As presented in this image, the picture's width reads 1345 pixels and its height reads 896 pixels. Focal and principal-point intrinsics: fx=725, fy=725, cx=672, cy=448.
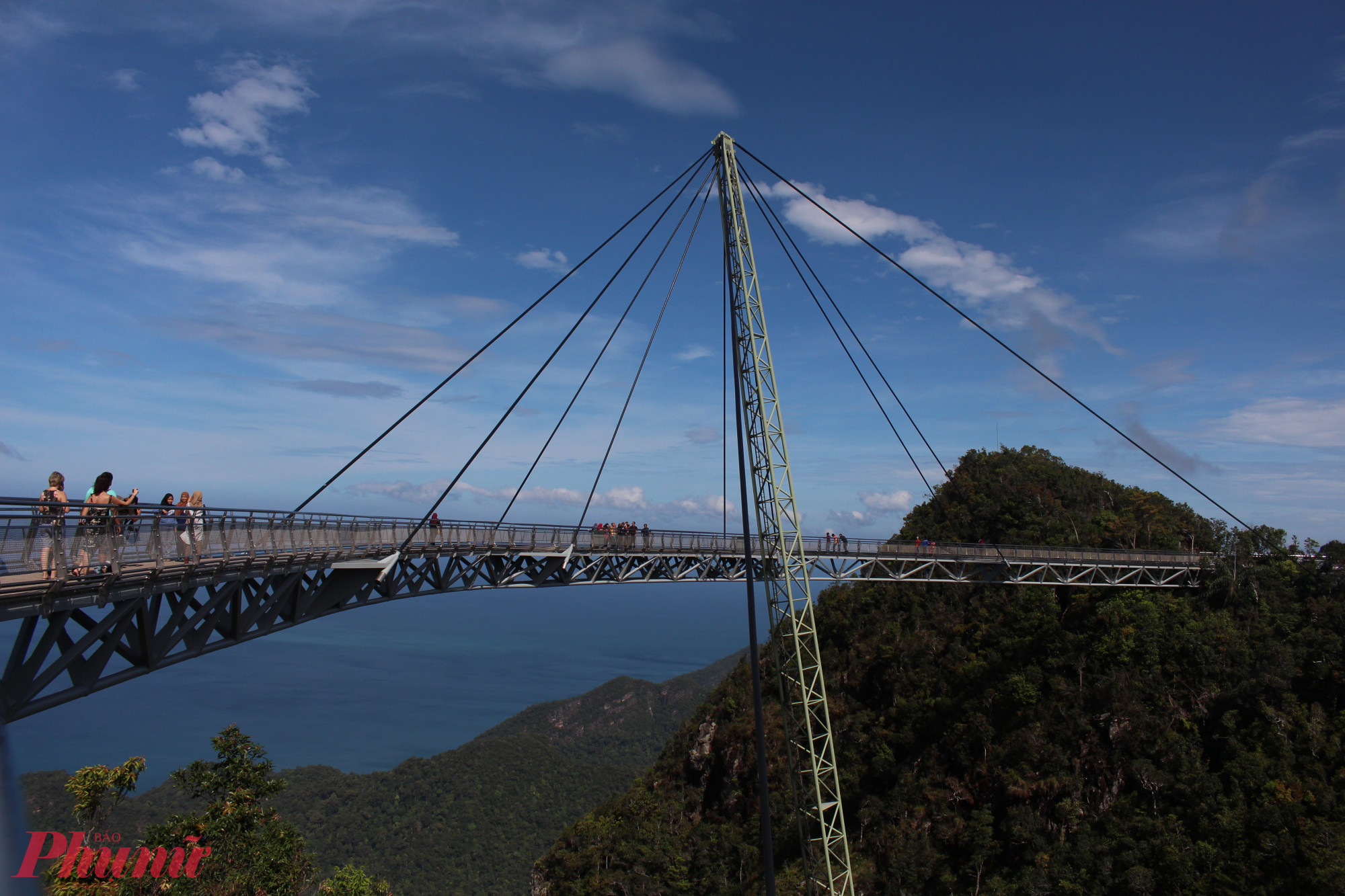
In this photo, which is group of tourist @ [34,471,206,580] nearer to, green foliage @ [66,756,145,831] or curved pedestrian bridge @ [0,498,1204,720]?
curved pedestrian bridge @ [0,498,1204,720]

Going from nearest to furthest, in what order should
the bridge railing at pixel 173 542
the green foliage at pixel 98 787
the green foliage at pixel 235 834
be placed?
the bridge railing at pixel 173 542 → the green foliage at pixel 98 787 → the green foliage at pixel 235 834

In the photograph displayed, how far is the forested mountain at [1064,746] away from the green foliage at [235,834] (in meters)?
23.8

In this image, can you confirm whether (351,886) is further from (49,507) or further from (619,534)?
(49,507)

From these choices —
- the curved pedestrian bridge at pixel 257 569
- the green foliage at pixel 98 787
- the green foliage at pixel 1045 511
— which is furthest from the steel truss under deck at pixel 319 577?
the green foliage at pixel 1045 511

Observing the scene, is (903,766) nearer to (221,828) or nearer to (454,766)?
(221,828)

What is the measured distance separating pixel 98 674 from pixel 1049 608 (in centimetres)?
4286

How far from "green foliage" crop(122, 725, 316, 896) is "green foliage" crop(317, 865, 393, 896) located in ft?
2.83

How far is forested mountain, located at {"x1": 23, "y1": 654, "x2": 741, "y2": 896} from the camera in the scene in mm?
84625

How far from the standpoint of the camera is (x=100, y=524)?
12000 millimetres

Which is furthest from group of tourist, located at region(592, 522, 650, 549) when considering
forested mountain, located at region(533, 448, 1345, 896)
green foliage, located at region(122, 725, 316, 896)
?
forested mountain, located at region(533, 448, 1345, 896)

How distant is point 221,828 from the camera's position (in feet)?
79.4

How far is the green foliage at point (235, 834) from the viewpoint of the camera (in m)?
22.8

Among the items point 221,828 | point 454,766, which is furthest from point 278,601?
point 454,766

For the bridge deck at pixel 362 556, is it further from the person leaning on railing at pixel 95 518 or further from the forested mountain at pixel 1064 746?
the forested mountain at pixel 1064 746
